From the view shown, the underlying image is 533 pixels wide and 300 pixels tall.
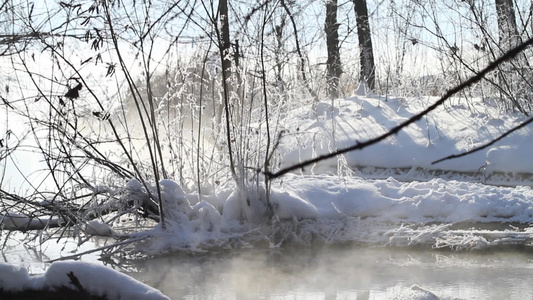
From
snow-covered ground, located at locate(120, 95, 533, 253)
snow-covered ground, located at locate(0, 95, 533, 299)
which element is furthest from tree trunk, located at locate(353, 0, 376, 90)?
snow-covered ground, located at locate(0, 95, 533, 299)

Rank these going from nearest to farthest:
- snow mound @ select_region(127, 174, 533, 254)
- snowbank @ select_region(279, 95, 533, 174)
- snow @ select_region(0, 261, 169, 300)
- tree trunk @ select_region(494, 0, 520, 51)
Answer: snow @ select_region(0, 261, 169, 300) < snow mound @ select_region(127, 174, 533, 254) < snowbank @ select_region(279, 95, 533, 174) < tree trunk @ select_region(494, 0, 520, 51)

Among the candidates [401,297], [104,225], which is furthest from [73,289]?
[104,225]

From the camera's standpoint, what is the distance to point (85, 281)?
1979 millimetres

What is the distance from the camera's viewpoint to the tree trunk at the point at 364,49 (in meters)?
8.78

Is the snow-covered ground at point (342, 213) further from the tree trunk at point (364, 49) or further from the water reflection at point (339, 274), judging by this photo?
the tree trunk at point (364, 49)

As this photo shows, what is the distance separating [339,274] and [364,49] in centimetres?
566

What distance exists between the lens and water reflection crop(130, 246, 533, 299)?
2908 millimetres

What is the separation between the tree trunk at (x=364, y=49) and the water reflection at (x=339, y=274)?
4.91 meters

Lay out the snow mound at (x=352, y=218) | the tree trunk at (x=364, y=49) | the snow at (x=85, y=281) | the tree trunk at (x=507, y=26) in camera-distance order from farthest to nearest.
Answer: the tree trunk at (x=364, y=49) < the tree trunk at (x=507, y=26) < the snow mound at (x=352, y=218) < the snow at (x=85, y=281)

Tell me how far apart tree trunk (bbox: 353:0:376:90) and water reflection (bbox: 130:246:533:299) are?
Answer: 4908 millimetres

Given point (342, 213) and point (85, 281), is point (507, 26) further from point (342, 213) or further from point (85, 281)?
point (85, 281)

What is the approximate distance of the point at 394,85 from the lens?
853cm

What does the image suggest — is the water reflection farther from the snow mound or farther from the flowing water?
the snow mound

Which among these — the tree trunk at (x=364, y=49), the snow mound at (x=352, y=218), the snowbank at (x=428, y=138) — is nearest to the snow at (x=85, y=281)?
the snow mound at (x=352, y=218)
